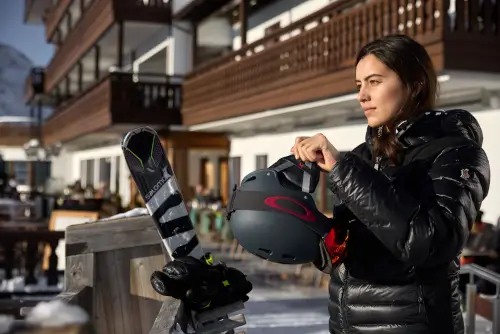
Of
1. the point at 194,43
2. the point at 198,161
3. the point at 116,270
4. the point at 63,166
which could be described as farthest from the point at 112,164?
the point at 116,270

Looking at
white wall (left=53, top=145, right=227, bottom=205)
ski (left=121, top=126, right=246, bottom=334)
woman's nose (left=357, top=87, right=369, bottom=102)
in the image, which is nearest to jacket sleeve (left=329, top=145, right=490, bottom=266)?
woman's nose (left=357, top=87, right=369, bottom=102)

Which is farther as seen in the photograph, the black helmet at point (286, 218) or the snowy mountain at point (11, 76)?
the snowy mountain at point (11, 76)

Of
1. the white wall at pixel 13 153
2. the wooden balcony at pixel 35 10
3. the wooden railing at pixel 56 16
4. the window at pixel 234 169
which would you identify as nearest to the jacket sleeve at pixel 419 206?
the window at pixel 234 169

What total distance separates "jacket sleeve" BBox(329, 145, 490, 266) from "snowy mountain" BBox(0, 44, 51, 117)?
131067 millimetres

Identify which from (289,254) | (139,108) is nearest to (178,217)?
(289,254)

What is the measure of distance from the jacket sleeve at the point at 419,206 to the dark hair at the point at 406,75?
0.69ft

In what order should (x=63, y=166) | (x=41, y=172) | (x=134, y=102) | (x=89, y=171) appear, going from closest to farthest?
(x=134, y=102) → (x=89, y=171) → (x=63, y=166) → (x=41, y=172)

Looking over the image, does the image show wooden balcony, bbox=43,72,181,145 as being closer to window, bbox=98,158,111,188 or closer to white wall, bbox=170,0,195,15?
white wall, bbox=170,0,195,15

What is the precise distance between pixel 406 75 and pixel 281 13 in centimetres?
1505

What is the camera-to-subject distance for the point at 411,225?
1.69 metres

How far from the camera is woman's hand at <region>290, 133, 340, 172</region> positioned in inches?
73.2

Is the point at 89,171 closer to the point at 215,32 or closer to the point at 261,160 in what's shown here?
the point at 215,32

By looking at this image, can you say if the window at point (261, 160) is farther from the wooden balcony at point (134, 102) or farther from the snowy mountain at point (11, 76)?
the snowy mountain at point (11, 76)

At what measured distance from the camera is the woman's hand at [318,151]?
186cm
